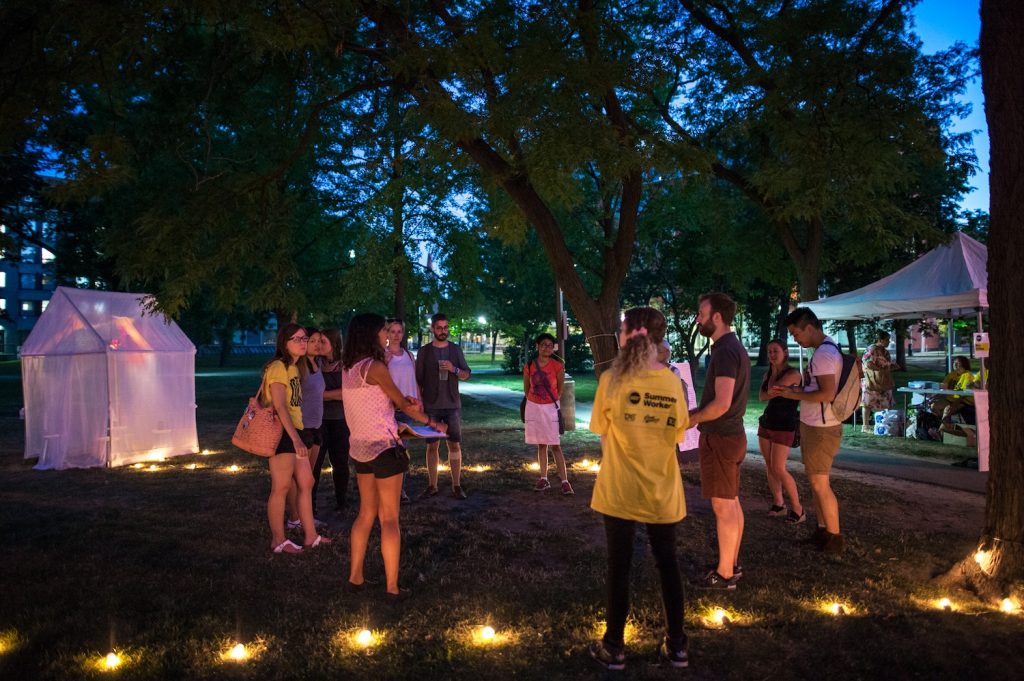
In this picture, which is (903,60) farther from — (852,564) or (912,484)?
(852,564)

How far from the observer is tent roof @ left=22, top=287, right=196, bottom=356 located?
10117 millimetres

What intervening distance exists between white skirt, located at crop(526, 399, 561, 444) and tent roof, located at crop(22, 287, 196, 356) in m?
6.38

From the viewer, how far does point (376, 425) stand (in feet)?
14.0

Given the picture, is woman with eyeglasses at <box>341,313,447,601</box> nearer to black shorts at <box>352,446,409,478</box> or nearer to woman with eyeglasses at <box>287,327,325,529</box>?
black shorts at <box>352,446,409,478</box>

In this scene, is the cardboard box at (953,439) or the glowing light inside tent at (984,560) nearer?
the glowing light inside tent at (984,560)

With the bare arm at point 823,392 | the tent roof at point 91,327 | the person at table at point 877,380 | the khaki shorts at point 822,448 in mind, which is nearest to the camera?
the bare arm at point 823,392

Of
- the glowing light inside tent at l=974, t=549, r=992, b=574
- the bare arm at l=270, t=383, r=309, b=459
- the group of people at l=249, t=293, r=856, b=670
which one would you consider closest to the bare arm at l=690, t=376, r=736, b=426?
the group of people at l=249, t=293, r=856, b=670

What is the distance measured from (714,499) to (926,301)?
8.42 metres

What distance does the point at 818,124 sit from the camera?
359 inches

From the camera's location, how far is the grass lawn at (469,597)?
11.5 ft

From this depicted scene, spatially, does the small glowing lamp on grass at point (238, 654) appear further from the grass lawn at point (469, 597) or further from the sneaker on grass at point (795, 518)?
the sneaker on grass at point (795, 518)

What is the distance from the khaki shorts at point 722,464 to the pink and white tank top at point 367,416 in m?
2.10

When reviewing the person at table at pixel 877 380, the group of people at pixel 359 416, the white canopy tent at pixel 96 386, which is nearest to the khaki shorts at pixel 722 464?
the group of people at pixel 359 416

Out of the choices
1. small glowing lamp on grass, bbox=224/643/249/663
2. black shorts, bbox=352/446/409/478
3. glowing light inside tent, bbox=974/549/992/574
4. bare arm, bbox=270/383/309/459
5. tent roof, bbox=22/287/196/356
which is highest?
tent roof, bbox=22/287/196/356
